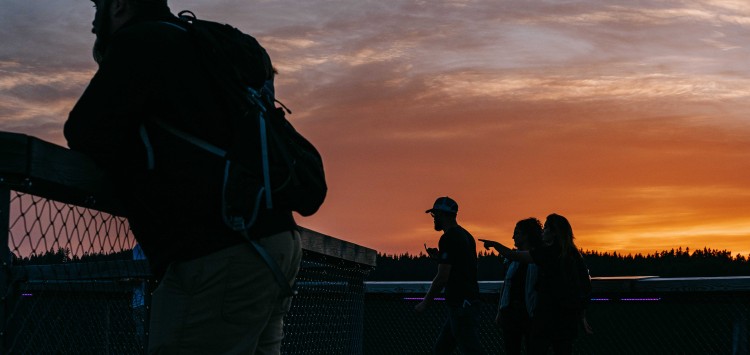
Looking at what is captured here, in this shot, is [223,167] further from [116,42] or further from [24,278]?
[24,278]

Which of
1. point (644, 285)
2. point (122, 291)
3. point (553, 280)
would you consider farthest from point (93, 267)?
point (644, 285)

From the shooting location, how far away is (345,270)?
6406 mm

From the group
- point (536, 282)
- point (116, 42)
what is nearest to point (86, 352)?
point (536, 282)

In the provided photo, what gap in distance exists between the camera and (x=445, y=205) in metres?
11.0

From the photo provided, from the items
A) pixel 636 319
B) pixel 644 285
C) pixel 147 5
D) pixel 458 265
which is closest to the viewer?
pixel 147 5

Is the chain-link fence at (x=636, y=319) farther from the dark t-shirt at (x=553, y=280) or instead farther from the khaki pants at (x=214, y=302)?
the khaki pants at (x=214, y=302)

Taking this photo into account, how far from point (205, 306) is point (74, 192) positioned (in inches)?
22.6

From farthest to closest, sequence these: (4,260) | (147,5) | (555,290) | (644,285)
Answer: (644,285), (555,290), (147,5), (4,260)

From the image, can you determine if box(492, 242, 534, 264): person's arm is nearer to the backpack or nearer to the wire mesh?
the wire mesh

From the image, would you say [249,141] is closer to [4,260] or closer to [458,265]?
[4,260]

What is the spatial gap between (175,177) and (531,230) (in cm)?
809

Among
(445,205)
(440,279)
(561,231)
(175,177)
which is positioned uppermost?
(445,205)

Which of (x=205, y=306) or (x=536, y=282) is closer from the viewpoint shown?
(x=205, y=306)

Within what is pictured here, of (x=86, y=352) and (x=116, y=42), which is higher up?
(x=116, y=42)
